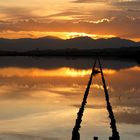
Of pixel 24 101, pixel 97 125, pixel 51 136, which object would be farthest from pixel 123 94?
pixel 51 136

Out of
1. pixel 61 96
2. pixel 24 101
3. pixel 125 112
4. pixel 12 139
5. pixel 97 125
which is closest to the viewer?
pixel 12 139

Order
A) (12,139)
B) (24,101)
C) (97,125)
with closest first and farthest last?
(12,139), (97,125), (24,101)

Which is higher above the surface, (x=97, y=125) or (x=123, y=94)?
(x=123, y=94)

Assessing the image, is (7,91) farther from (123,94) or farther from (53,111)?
(53,111)

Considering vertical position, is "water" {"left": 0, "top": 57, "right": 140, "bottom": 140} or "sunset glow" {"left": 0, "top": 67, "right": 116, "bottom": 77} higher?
"sunset glow" {"left": 0, "top": 67, "right": 116, "bottom": 77}

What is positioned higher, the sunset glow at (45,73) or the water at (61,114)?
the sunset glow at (45,73)

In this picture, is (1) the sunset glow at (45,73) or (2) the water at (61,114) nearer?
(2) the water at (61,114)

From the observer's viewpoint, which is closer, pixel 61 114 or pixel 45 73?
pixel 61 114

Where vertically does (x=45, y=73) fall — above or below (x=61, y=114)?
above

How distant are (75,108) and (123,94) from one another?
12.4 metres

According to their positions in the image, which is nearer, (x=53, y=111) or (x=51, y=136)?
(x=51, y=136)

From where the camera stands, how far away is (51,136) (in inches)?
1188

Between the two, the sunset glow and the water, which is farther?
the sunset glow

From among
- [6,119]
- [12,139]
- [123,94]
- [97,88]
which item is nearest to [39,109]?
[6,119]
